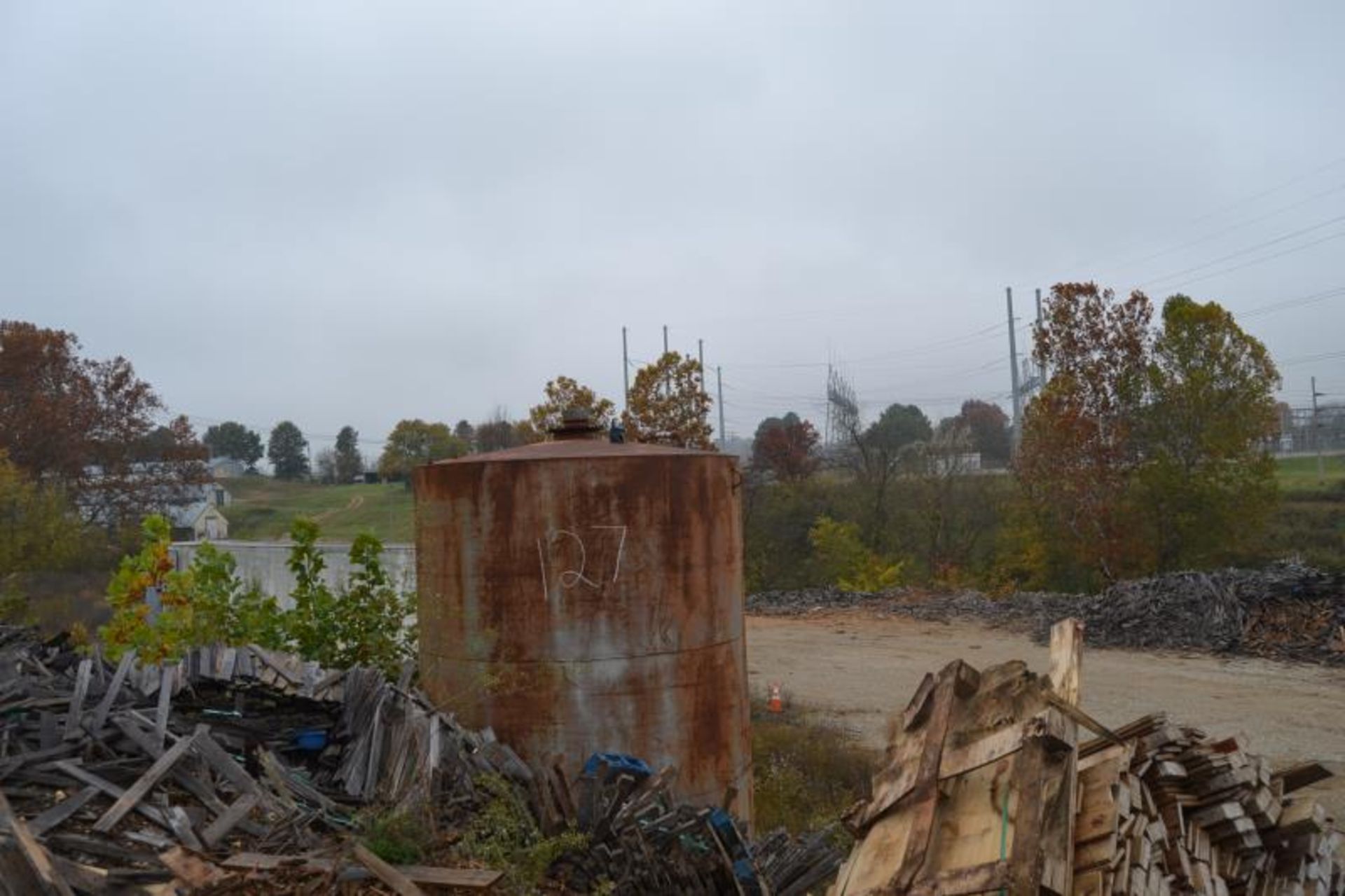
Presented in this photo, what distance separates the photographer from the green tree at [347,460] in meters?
72.6

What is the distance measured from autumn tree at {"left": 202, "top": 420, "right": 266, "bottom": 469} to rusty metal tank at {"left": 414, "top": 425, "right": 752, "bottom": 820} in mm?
78813

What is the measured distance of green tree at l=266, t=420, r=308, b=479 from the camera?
77062 mm

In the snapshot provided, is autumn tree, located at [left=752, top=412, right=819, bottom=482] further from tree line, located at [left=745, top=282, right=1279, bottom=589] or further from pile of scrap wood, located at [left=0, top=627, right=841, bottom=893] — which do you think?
pile of scrap wood, located at [left=0, top=627, right=841, bottom=893]

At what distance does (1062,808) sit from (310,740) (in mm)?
4753

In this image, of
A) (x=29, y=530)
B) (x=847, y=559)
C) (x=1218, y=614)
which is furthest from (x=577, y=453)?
(x=847, y=559)

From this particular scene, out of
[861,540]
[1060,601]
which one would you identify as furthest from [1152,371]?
[861,540]

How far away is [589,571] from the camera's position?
704 centimetres

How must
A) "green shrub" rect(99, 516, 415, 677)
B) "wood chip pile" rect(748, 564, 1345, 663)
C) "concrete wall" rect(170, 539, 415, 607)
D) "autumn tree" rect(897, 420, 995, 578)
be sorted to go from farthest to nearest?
1. "autumn tree" rect(897, 420, 995, 578)
2. "wood chip pile" rect(748, 564, 1345, 663)
3. "concrete wall" rect(170, 539, 415, 607)
4. "green shrub" rect(99, 516, 415, 677)

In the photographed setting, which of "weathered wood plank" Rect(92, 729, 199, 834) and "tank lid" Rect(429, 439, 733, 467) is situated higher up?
"tank lid" Rect(429, 439, 733, 467)

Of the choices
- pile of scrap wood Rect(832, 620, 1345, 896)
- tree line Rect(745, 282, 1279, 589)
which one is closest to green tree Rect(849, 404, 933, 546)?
tree line Rect(745, 282, 1279, 589)

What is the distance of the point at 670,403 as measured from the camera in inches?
1162

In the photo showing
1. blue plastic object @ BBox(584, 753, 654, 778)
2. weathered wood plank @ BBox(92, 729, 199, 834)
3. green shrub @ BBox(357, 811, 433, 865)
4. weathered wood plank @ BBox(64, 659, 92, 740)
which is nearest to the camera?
weathered wood plank @ BBox(92, 729, 199, 834)

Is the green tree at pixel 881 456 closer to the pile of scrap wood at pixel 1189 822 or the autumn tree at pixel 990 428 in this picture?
the autumn tree at pixel 990 428

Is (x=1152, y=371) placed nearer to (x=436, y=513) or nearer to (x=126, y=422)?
(x=436, y=513)
